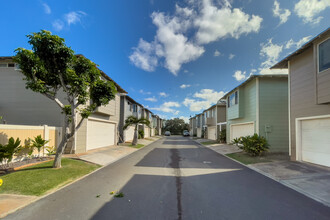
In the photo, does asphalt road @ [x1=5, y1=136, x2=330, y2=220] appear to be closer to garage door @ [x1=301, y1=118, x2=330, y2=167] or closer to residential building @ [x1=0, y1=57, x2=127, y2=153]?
garage door @ [x1=301, y1=118, x2=330, y2=167]

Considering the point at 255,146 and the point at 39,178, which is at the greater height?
the point at 255,146

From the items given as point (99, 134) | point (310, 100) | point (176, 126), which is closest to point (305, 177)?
point (310, 100)

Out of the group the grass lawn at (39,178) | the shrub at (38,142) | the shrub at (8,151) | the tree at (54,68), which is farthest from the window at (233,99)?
the shrub at (8,151)

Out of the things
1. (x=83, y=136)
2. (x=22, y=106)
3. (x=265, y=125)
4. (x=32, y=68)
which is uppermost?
(x=32, y=68)

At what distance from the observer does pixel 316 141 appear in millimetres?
8164

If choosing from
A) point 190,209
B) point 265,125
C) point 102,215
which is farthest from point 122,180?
point 265,125

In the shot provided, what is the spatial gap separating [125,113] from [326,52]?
19.7 metres

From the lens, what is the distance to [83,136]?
1137 centimetres

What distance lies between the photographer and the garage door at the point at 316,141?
7.64m

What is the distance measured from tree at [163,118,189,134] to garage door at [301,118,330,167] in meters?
53.2

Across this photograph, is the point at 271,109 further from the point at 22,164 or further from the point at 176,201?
the point at 22,164

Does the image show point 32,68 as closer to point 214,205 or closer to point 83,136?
point 83,136

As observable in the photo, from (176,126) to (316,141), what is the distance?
178 feet

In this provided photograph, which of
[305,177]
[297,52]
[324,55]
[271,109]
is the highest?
[297,52]
